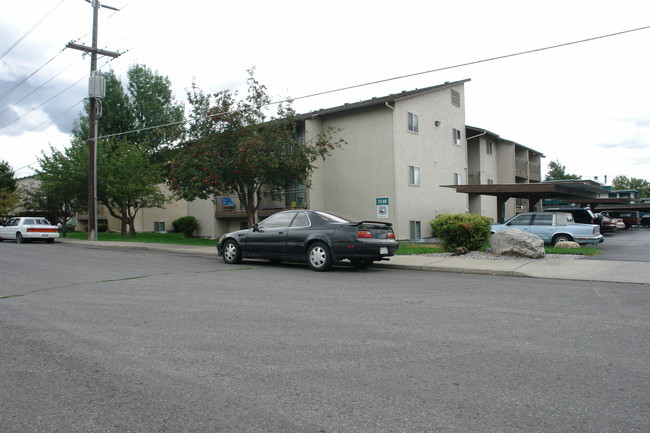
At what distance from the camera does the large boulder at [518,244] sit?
46.6 ft

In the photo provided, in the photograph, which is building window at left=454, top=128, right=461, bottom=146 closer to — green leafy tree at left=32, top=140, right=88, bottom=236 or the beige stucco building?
the beige stucco building

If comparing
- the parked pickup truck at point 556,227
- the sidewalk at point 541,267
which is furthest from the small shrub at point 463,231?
the parked pickup truck at point 556,227

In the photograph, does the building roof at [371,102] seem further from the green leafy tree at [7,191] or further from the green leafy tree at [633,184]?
the green leafy tree at [633,184]

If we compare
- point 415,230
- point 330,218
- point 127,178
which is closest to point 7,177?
point 127,178

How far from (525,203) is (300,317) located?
36.8 metres

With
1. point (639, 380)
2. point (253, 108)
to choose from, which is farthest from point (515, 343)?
point (253, 108)

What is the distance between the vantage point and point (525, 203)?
39219 mm

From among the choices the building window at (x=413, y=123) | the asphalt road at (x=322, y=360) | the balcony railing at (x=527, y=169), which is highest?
the building window at (x=413, y=123)

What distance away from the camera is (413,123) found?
990 inches

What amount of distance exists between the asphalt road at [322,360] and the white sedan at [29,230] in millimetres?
19920

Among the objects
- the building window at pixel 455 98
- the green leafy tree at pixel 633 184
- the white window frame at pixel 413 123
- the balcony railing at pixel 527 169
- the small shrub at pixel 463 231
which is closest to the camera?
the small shrub at pixel 463 231

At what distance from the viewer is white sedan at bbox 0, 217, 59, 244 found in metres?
26.3

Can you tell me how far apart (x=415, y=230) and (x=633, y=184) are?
85185 millimetres

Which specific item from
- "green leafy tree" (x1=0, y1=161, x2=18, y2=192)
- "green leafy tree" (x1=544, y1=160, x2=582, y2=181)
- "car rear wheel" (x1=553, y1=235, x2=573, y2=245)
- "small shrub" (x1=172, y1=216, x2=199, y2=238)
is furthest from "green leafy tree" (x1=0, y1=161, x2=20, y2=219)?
"green leafy tree" (x1=544, y1=160, x2=582, y2=181)
